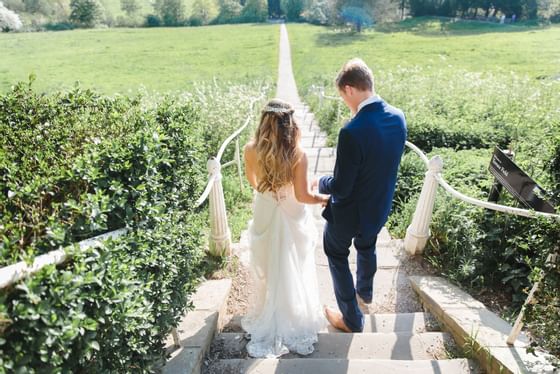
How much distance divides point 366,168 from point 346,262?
35.2 inches

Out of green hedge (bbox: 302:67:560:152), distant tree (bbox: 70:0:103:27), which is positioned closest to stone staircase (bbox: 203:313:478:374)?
green hedge (bbox: 302:67:560:152)

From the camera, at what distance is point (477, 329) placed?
8.74ft

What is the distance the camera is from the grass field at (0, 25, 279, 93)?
68.3 ft

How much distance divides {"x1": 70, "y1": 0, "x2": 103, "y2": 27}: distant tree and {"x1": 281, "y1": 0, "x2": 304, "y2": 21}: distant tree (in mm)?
33005

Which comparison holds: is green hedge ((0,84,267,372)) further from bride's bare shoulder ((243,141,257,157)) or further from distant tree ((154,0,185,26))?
distant tree ((154,0,185,26))

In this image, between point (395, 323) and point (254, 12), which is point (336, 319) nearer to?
point (395, 323)

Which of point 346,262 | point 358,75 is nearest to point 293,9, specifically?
point 358,75

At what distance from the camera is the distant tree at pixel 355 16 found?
4316 cm

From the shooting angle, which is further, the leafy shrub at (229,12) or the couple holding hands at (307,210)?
→ the leafy shrub at (229,12)

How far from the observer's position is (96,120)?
274 cm

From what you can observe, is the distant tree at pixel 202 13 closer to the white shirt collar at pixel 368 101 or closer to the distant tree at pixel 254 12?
the distant tree at pixel 254 12

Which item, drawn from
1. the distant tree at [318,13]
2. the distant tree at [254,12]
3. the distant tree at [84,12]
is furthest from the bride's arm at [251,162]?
the distant tree at [254,12]

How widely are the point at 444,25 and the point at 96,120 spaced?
176ft

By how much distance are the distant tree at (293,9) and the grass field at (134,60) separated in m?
29.6
